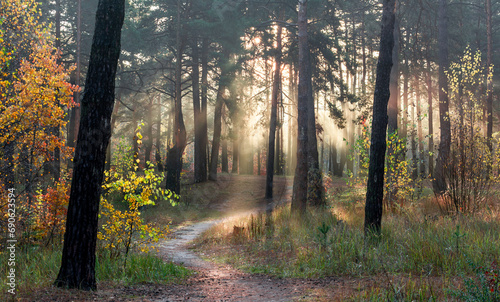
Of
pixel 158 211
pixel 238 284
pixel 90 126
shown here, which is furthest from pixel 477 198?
pixel 158 211

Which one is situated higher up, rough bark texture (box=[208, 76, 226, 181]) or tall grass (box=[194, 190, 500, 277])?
rough bark texture (box=[208, 76, 226, 181])

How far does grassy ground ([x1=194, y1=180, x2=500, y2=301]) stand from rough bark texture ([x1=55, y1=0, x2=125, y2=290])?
3542 millimetres

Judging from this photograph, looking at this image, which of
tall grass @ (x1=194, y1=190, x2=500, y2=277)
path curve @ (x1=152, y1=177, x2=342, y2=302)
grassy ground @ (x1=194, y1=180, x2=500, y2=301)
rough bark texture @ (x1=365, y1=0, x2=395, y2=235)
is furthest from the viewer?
rough bark texture @ (x1=365, y1=0, x2=395, y2=235)

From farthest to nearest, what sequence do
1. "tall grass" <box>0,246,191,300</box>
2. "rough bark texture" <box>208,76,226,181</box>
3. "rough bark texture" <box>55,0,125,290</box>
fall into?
"rough bark texture" <box>208,76,226,181</box>, "tall grass" <box>0,246,191,300</box>, "rough bark texture" <box>55,0,125,290</box>

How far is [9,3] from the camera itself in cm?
826

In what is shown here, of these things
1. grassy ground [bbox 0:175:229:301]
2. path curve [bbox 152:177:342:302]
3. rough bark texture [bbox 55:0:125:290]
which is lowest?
path curve [bbox 152:177:342:302]

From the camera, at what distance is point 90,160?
17.6 feet

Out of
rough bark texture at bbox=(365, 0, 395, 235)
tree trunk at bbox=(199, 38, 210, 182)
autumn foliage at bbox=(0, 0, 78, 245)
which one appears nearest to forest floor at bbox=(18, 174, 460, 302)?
rough bark texture at bbox=(365, 0, 395, 235)

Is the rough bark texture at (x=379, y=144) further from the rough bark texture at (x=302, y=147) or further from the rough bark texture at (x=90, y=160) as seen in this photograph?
the rough bark texture at (x=90, y=160)

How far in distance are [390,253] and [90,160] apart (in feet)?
18.1

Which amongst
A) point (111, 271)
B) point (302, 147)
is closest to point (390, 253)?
point (111, 271)

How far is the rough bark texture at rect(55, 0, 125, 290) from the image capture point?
531cm

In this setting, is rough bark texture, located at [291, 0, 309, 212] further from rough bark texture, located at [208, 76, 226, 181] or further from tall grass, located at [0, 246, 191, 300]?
rough bark texture, located at [208, 76, 226, 181]

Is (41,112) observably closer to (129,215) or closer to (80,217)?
(129,215)
